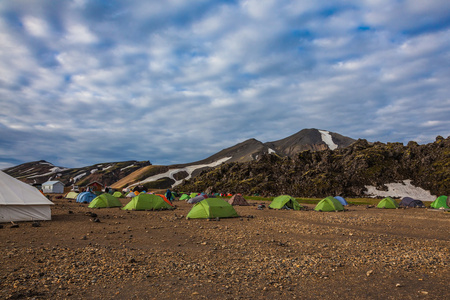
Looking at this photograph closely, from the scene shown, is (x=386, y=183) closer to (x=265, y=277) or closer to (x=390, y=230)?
(x=390, y=230)

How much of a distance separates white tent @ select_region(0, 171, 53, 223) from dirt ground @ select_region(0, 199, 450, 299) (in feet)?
12.5

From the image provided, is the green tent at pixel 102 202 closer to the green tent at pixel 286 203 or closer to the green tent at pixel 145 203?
the green tent at pixel 145 203

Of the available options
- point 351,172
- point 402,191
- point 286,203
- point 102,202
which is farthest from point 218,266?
point 351,172

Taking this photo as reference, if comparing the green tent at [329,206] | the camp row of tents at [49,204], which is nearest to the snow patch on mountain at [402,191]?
the camp row of tents at [49,204]

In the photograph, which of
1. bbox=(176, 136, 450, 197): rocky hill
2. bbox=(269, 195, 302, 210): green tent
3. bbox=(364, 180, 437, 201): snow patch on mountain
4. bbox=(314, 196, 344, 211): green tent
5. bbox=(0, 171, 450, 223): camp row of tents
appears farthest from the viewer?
bbox=(176, 136, 450, 197): rocky hill

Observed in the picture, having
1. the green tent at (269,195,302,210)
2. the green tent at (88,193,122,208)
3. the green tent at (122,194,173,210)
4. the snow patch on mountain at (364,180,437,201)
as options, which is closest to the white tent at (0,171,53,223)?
the green tent at (122,194,173,210)

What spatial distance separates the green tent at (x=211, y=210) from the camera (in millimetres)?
23438

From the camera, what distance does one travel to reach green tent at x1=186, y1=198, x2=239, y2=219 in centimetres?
2344

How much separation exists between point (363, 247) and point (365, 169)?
2854 inches

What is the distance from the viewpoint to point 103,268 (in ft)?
30.0

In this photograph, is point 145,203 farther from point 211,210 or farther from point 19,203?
point 19,203

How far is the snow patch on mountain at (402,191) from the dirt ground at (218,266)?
2447 inches

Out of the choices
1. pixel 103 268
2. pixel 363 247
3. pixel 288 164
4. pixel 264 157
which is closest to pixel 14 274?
pixel 103 268

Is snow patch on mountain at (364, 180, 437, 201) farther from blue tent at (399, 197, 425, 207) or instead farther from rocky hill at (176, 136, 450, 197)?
blue tent at (399, 197, 425, 207)
